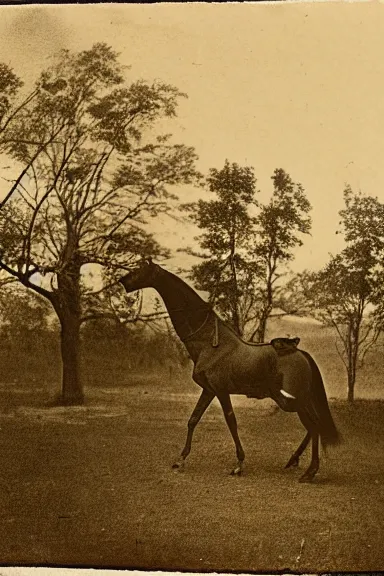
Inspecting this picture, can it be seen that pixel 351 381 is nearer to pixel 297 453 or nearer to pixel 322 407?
pixel 322 407

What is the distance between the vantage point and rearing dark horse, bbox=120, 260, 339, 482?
5000 mm

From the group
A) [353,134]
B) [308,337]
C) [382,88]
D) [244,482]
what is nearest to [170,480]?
[244,482]

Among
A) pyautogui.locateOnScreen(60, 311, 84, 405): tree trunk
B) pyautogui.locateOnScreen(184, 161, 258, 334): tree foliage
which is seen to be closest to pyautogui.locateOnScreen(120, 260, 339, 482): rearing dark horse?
pyautogui.locateOnScreen(184, 161, 258, 334): tree foliage

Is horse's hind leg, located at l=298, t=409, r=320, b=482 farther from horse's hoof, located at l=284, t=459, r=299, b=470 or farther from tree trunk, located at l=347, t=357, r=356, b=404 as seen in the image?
tree trunk, located at l=347, t=357, r=356, b=404

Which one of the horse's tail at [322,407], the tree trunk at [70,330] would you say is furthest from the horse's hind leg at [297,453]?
the tree trunk at [70,330]

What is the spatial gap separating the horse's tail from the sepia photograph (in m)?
0.01

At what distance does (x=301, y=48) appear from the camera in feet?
17.2

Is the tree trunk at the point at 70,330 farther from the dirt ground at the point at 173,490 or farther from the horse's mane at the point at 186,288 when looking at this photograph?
the horse's mane at the point at 186,288

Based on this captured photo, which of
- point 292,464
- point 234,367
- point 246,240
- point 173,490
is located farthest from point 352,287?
point 173,490

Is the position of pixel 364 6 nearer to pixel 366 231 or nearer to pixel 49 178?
pixel 366 231

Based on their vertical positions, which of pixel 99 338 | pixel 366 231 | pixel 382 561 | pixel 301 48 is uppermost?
pixel 301 48

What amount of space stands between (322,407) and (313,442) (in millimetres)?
212

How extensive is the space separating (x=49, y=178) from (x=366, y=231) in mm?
1943

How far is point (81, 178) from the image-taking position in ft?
17.1
